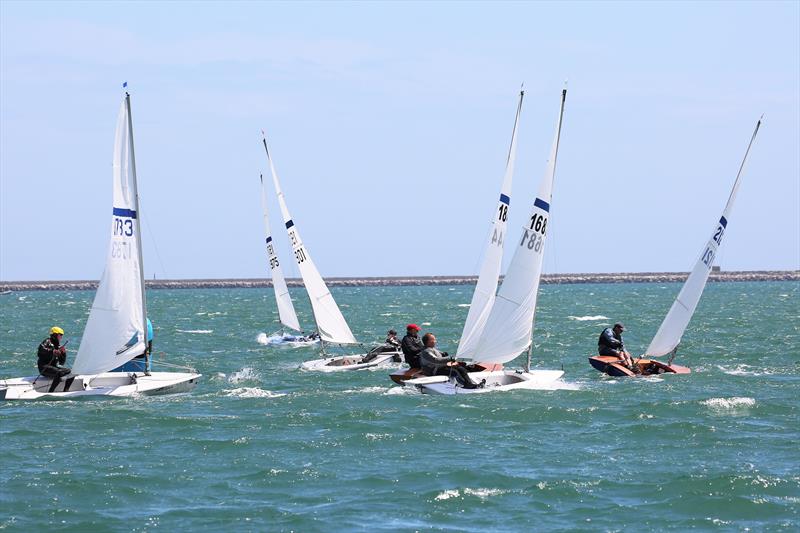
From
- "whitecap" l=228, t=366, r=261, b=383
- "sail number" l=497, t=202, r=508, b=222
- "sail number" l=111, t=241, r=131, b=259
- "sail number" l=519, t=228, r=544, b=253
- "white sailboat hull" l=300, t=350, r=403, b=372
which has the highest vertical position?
"sail number" l=497, t=202, r=508, b=222

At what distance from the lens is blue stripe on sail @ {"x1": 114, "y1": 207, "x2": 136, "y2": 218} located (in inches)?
1049

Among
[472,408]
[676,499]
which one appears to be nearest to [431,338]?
[472,408]

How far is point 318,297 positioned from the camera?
38.9 meters

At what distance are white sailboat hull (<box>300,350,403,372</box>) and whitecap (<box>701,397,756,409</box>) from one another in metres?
11.7

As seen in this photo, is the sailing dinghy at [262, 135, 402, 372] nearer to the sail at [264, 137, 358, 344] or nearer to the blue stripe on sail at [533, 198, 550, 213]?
the sail at [264, 137, 358, 344]

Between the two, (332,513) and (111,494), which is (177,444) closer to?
(111,494)

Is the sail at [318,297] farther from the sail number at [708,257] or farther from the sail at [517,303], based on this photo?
the sail number at [708,257]

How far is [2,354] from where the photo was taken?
41156mm

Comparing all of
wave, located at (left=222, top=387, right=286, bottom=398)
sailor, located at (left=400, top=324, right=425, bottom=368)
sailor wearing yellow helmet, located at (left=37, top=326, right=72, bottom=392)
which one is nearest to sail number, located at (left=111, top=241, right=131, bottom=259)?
sailor wearing yellow helmet, located at (left=37, top=326, right=72, bottom=392)

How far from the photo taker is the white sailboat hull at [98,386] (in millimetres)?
26359

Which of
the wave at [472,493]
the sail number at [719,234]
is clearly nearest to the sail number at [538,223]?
the sail number at [719,234]

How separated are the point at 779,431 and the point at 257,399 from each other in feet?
37.3

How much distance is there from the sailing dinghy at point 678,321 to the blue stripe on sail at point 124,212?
500 inches

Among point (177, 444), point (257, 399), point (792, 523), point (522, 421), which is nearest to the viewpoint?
point (792, 523)
